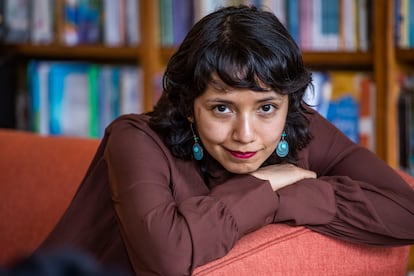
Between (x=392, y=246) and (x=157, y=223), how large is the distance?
1.32ft

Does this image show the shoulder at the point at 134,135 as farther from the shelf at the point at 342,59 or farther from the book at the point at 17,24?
the book at the point at 17,24

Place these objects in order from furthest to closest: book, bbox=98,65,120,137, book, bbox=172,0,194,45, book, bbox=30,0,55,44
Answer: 1. book, bbox=30,0,55,44
2. book, bbox=98,65,120,137
3. book, bbox=172,0,194,45

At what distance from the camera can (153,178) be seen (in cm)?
122

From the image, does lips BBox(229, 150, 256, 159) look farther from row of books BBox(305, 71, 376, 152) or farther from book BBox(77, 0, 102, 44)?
book BBox(77, 0, 102, 44)

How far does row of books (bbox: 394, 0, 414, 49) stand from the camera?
7.16ft

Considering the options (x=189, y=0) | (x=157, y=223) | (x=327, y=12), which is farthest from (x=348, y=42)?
(x=157, y=223)

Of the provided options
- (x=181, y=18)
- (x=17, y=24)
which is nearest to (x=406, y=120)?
(x=181, y=18)

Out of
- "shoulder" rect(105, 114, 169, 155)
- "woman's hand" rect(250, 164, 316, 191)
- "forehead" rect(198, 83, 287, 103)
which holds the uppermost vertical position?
"forehead" rect(198, 83, 287, 103)

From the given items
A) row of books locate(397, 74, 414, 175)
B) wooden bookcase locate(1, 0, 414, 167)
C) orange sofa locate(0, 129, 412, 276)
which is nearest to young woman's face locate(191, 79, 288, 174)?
orange sofa locate(0, 129, 412, 276)

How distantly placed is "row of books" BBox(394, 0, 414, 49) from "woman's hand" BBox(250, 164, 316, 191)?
0.97 metres

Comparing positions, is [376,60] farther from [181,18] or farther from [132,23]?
[132,23]

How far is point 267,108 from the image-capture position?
1238 millimetres

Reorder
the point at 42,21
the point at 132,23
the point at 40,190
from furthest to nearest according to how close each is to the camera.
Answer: the point at 42,21
the point at 132,23
the point at 40,190

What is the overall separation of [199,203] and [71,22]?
1.87 meters
